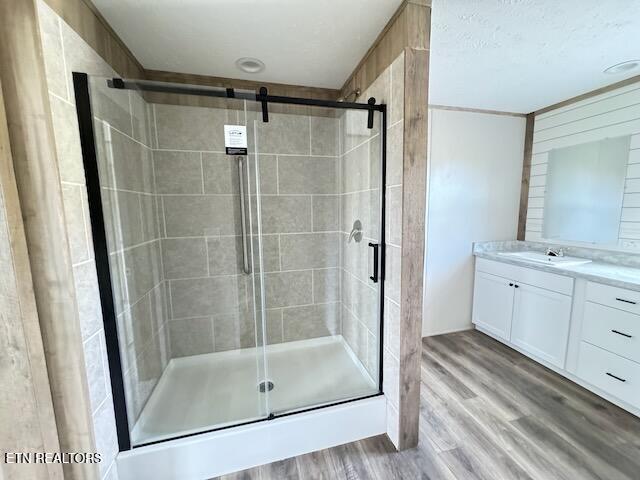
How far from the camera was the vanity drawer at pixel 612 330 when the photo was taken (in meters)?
1.62

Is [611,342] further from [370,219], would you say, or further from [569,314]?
[370,219]

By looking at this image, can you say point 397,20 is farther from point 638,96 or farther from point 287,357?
point 287,357

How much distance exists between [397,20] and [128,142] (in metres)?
1.66

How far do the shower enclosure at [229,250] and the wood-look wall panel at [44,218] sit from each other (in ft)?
0.82

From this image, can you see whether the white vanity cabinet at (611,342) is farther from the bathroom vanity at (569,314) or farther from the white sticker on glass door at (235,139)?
the white sticker on glass door at (235,139)

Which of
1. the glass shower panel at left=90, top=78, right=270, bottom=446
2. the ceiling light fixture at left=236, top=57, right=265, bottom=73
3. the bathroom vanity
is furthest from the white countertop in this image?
the ceiling light fixture at left=236, top=57, right=265, bottom=73

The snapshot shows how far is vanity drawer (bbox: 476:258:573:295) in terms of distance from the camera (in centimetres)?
200

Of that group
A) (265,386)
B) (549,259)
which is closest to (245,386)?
(265,386)

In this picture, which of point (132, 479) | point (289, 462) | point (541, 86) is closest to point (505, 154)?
point (541, 86)

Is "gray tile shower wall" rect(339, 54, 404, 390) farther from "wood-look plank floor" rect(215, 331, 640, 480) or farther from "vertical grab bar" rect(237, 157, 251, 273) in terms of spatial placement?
"vertical grab bar" rect(237, 157, 251, 273)

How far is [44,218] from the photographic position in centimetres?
89

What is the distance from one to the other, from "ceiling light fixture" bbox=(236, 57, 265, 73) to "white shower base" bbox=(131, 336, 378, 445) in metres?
2.09

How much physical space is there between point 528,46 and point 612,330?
195 centimetres

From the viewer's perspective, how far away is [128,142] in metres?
1.54
